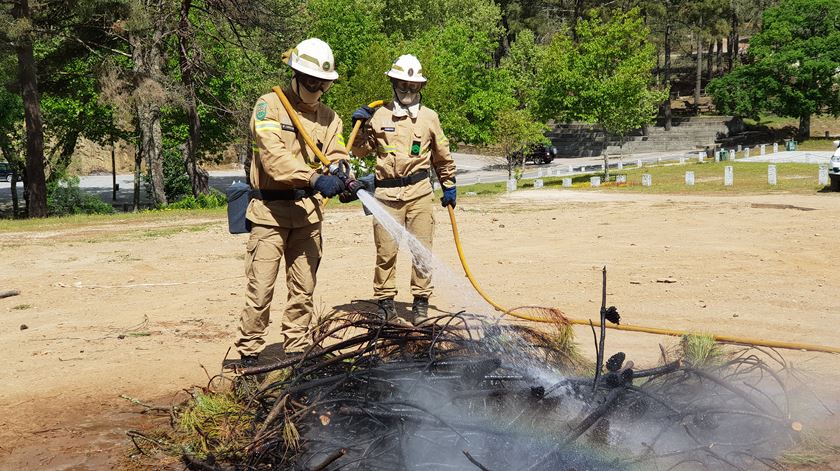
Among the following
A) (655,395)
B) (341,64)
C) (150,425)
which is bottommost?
(150,425)

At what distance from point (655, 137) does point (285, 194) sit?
2064 inches

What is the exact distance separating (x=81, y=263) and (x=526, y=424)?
910 centimetres

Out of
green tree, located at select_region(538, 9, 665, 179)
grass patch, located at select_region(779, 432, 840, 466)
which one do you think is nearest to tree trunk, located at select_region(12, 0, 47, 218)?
green tree, located at select_region(538, 9, 665, 179)

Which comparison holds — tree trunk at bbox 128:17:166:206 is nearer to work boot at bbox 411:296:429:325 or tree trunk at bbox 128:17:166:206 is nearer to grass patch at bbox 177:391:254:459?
work boot at bbox 411:296:429:325

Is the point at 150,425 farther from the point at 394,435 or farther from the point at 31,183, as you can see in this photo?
the point at 31,183

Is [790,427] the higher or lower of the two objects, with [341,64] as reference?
lower

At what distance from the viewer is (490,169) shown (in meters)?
50.7

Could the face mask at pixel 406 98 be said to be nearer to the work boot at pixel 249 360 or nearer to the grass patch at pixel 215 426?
the work boot at pixel 249 360

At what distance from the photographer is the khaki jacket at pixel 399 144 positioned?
24.7 feet

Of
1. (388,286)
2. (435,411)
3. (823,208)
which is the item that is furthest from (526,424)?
(823,208)

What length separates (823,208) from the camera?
52.0 ft

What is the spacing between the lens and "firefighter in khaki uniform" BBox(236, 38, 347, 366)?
579 cm

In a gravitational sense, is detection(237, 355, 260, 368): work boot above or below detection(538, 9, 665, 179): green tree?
below

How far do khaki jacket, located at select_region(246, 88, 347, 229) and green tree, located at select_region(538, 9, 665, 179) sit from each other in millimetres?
29520
